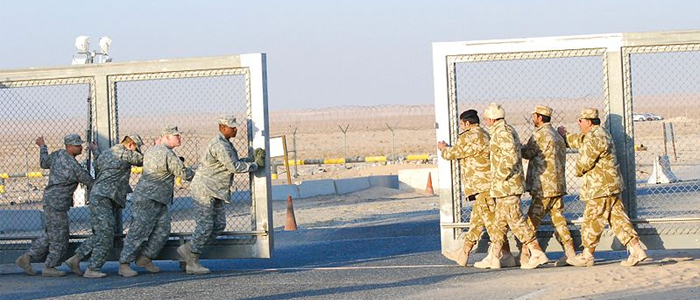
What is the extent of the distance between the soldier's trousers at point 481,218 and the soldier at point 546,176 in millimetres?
383

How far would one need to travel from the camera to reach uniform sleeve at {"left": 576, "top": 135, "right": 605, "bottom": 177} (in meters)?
12.4

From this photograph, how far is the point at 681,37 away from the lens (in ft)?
41.5

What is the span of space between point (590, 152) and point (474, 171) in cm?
120

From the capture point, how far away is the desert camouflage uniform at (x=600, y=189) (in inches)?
489

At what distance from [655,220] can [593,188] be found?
0.87 meters

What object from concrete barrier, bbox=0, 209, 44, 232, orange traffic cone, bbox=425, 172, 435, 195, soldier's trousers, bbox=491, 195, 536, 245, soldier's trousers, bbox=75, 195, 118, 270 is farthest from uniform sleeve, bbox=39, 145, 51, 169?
orange traffic cone, bbox=425, 172, 435, 195

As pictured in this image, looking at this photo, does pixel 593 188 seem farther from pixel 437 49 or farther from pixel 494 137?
pixel 437 49

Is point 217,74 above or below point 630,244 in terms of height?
above

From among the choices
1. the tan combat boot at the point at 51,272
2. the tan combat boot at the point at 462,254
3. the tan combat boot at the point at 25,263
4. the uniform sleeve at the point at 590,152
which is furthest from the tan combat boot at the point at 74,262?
the uniform sleeve at the point at 590,152

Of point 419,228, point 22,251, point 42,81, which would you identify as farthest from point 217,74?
point 419,228

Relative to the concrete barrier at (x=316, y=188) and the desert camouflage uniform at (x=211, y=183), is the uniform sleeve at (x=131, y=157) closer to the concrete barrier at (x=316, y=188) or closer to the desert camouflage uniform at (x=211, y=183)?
the desert camouflage uniform at (x=211, y=183)

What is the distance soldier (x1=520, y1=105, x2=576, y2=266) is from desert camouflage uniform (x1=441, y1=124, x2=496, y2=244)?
396mm

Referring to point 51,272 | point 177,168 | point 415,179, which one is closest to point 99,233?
point 51,272

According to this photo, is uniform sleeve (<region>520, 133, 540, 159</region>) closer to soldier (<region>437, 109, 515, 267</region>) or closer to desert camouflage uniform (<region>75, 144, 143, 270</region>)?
soldier (<region>437, 109, 515, 267</region>)
